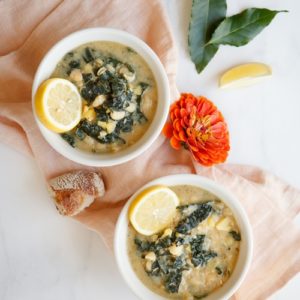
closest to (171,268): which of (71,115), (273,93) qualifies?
(71,115)

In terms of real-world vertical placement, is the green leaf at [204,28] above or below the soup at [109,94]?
above

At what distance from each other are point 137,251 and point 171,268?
0.17 m

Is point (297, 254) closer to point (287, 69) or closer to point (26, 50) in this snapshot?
point (287, 69)

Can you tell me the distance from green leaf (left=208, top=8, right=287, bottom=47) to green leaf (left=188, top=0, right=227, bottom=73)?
46 millimetres

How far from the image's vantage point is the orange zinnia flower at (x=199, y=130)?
2.50 meters

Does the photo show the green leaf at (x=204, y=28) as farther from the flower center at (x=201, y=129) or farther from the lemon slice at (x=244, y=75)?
the flower center at (x=201, y=129)

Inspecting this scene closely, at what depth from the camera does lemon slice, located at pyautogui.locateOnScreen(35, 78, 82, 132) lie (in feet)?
7.48

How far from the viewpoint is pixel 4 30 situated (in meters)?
2.60

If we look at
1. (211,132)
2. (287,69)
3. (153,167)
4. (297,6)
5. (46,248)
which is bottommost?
(46,248)

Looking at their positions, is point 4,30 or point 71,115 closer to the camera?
point 71,115

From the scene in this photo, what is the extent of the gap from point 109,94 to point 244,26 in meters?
0.76

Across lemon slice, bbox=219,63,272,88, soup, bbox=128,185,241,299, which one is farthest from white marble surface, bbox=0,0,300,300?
soup, bbox=128,185,241,299

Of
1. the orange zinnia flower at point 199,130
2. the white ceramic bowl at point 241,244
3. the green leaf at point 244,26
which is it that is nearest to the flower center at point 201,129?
the orange zinnia flower at point 199,130

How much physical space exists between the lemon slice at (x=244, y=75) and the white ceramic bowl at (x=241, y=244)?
529 millimetres
